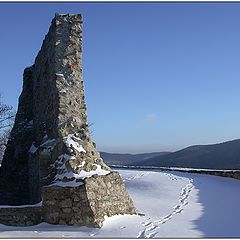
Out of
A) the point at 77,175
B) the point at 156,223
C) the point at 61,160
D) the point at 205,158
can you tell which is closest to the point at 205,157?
the point at 205,158

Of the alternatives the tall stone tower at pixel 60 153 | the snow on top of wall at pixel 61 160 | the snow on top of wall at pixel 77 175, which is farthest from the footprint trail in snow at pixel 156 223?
the snow on top of wall at pixel 61 160

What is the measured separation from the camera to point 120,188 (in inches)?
387

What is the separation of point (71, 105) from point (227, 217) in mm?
4660

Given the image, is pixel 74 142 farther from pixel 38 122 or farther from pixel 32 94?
pixel 32 94

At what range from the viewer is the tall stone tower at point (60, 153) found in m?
8.69

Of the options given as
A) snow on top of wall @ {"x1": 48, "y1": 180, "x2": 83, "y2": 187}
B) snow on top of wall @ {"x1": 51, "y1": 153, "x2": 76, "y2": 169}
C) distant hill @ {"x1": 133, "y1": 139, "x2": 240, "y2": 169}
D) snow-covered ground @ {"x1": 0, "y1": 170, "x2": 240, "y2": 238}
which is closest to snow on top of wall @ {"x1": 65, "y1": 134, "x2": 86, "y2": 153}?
snow on top of wall @ {"x1": 51, "y1": 153, "x2": 76, "y2": 169}

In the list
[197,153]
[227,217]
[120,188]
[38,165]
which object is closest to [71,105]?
[38,165]

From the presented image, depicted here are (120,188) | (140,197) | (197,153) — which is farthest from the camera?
(197,153)

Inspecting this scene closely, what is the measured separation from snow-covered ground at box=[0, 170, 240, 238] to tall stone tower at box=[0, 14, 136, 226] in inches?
15.5

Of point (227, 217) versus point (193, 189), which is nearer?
point (227, 217)

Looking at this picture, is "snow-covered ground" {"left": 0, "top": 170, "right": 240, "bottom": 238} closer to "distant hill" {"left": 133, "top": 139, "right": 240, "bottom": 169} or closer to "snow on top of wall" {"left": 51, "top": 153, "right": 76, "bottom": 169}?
"snow on top of wall" {"left": 51, "top": 153, "right": 76, "bottom": 169}

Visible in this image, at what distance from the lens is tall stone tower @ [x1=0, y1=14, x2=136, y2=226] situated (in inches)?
342

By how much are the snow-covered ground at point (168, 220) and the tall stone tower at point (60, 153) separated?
394 mm

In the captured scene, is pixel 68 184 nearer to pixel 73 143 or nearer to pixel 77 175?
pixel 77 175
